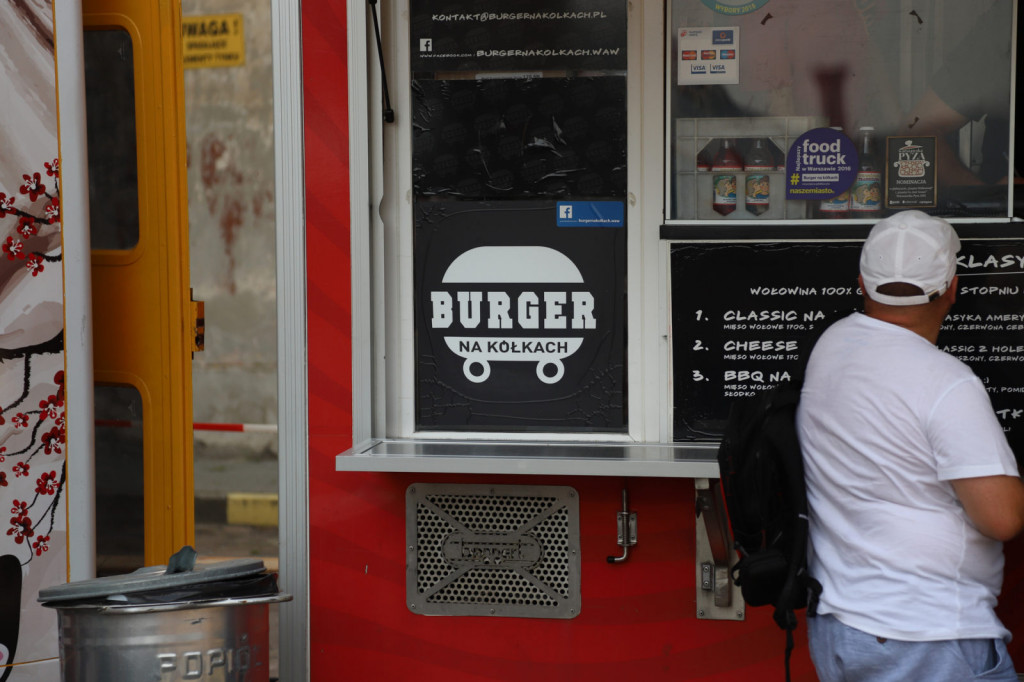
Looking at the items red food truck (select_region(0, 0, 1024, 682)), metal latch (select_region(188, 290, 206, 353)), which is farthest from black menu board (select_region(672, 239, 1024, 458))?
metal latch (select_region(188, 290, 206, 353))

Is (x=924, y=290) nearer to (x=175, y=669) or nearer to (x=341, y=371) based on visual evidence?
(x=341, y=371)

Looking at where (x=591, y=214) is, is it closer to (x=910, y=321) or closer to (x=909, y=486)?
(x=910, y=321)

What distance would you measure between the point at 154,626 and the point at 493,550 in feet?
3.48

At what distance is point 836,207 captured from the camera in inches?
126

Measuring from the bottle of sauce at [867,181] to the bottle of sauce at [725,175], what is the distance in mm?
369

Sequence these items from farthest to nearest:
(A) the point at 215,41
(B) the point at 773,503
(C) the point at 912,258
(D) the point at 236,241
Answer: (D) the point at 236,241 < (A) the point at 215,41 < (B) the point at 773,503 < (C) the point at 912,258

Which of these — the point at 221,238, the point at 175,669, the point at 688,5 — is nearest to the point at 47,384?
the point at 175,669

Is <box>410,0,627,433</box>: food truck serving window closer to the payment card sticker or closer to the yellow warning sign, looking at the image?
the payment card sticker

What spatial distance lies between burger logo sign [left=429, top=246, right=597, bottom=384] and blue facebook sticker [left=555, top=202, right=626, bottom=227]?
0.12m

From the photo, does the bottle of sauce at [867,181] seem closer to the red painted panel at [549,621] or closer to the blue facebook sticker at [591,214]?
the blue facebook sticker at [591,214]

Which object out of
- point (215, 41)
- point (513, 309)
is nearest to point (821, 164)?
point (513, 309)

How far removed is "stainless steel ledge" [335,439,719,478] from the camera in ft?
9.60

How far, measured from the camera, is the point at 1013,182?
312 centimetres

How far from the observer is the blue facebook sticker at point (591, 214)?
10.7 feet
